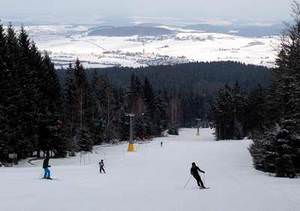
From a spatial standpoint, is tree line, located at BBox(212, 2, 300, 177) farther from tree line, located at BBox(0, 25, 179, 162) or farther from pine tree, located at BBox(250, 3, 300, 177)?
tree line, located at BBox(0, 25, 179, 162)

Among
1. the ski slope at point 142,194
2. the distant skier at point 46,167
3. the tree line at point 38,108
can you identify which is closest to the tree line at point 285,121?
the ski slope at point 142,194

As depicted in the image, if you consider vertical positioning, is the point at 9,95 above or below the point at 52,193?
above

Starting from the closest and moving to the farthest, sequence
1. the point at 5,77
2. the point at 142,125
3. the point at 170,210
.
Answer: the point at 170,210
the point at 5,77
the point at 142,125

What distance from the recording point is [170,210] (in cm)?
1891

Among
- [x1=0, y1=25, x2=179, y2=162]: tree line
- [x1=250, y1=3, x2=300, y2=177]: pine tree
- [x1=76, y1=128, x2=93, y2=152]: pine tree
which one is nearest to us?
[x1=250, y1=3, x2=300, y2=177]: pine tree

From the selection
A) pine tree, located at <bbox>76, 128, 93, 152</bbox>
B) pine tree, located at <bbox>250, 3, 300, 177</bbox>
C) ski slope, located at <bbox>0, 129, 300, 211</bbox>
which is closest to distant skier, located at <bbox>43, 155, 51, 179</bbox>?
ski slope, located at <bbox>0, 129, 300, 211</bbox>

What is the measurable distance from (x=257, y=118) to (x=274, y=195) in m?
74.3

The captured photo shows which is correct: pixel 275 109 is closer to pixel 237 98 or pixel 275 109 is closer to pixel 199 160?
pixel 199 160

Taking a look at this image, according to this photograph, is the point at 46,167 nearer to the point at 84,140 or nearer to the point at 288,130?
the point at 288,130

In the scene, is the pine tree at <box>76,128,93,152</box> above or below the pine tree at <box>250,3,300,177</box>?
below

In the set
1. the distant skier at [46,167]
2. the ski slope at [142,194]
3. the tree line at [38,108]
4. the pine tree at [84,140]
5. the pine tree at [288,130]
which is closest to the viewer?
the ski slope at [142,194]

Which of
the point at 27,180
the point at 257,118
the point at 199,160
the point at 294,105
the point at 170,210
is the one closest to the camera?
the point at 170,210

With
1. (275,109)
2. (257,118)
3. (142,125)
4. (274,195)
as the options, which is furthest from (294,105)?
(142,125)

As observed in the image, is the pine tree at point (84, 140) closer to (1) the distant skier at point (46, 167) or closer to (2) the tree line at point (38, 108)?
(2) the tree line at point (38, 108)
